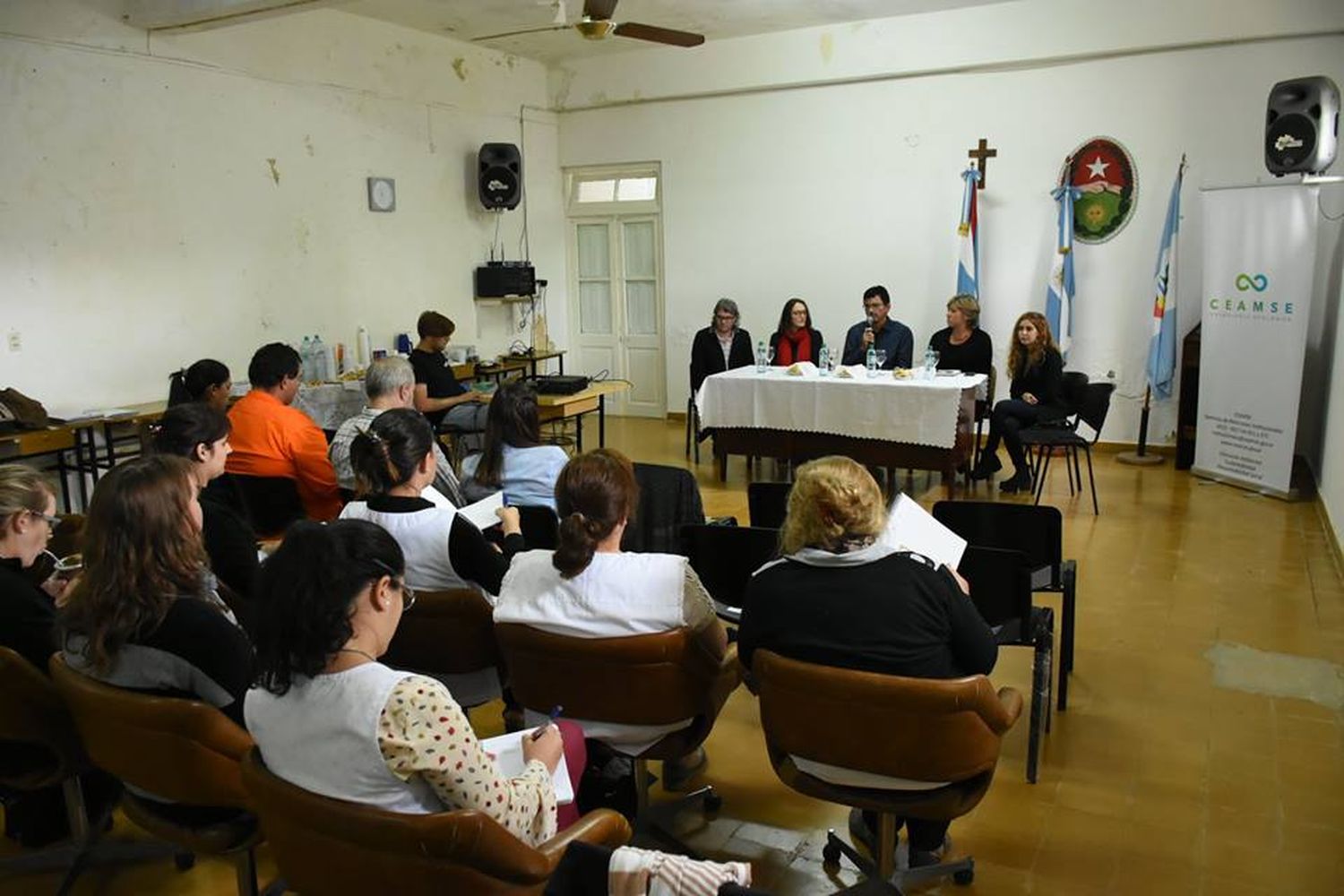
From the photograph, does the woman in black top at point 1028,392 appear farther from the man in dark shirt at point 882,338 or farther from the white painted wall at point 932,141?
the white painted wall at point 932,141

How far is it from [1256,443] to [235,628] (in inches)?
245

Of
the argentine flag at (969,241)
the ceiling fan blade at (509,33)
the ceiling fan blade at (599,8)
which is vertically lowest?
the argentine flag at (969,241)

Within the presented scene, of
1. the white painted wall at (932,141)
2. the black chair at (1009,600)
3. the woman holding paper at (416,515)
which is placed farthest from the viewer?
the white painted wall at (932,141)

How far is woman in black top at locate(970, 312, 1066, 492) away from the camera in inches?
249

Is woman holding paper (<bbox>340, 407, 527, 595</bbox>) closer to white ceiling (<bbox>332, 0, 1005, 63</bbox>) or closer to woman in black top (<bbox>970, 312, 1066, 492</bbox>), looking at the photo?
woman in black top (<bbox>970, 312, 1066, 492</bbox>)

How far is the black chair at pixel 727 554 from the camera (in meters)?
2.90

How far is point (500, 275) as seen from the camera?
8617 millimetres

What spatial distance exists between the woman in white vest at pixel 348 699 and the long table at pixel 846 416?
4.65m

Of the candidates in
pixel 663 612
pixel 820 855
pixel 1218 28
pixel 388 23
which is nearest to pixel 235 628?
pixel 663 612

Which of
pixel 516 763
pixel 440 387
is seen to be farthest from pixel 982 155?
pixel 516 763

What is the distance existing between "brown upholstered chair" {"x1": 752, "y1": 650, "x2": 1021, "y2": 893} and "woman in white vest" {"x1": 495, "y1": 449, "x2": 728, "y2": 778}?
230mm

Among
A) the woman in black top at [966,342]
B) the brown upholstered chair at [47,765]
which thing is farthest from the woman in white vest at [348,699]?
the woman in black top at [966,342]

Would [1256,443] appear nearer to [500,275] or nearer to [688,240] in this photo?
[688,240]

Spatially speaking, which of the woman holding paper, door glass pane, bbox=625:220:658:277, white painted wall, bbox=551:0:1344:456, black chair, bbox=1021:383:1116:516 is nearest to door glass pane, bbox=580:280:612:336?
door glass pane, bbox=625:220:658:277
